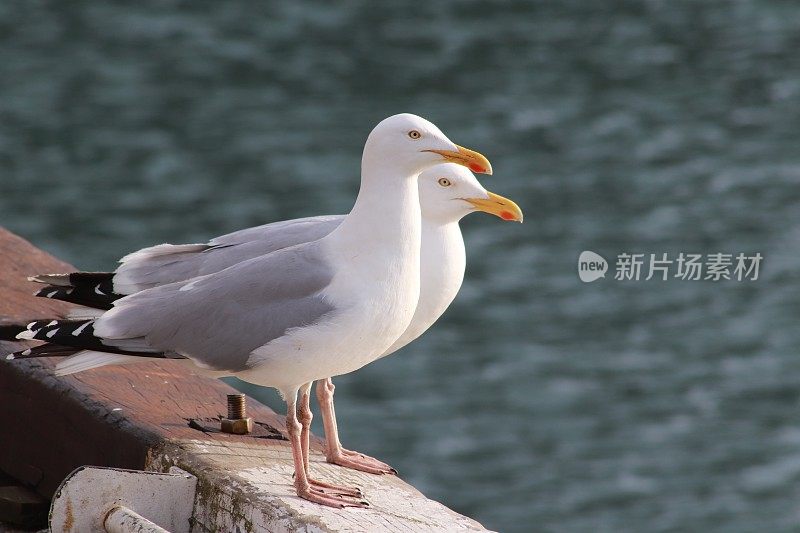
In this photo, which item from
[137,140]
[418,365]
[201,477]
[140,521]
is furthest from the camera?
[137,140]

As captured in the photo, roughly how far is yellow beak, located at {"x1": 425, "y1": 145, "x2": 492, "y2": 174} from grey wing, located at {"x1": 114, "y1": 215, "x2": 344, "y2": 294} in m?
0.55

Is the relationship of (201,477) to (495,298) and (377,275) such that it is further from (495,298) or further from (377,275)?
(495,298)

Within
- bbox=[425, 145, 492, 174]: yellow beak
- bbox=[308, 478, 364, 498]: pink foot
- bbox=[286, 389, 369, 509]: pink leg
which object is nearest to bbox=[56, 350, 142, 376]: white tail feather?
bbox=[286, 389, 369, 509]: pink leg

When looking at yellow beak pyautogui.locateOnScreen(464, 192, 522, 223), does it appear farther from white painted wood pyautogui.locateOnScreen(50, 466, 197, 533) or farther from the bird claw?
white painted wood pyautogui.locateOnScreen(50, 466, 197, 533)

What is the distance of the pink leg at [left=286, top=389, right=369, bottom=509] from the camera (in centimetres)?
338

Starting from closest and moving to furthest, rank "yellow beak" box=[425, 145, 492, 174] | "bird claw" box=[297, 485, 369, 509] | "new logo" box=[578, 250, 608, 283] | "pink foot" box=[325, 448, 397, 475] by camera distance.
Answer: "bird claw" box=[297, 485, 369, 509] < "yellow beak" box=[425, 145, 492, 174] < "pink foot" box=[325, 448, 397, 475] < "new logo" box=[578, 250, 608, 283]

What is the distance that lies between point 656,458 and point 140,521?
5.39m

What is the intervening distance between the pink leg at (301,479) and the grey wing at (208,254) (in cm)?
53

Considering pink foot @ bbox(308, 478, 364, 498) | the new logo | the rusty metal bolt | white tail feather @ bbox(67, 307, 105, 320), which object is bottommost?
pink foot @ bbox(308, 478, 364, 498)

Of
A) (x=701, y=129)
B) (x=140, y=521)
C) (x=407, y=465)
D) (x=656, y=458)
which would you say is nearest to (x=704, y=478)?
(x=656, y=458)

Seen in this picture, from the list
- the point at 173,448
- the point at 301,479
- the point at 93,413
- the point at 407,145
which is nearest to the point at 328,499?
the point at 301,479

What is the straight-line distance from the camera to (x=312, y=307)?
3.54 meters

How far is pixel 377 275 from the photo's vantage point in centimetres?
353

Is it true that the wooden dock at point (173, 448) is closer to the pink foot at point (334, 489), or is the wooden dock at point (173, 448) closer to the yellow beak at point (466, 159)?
the pink foot at point (334, 489)
